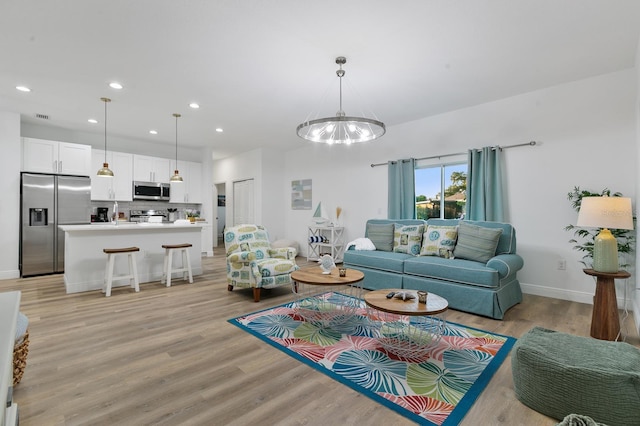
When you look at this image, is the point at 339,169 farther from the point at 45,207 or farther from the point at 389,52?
the point at 45,207

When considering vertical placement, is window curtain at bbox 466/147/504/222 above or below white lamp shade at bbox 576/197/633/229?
above

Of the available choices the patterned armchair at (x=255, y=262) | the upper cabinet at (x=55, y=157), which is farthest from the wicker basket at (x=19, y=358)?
the upper cabinet at (x=55, y=157)

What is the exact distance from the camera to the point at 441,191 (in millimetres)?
5184

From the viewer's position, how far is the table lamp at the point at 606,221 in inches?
103

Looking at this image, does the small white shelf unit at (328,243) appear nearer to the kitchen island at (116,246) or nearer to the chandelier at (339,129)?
the kitchen island at (116,246)

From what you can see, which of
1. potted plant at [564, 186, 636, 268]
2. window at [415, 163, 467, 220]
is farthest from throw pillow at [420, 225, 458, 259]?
potted plant at [564, 186, 636, 268]

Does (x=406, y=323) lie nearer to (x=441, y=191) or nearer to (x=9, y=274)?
(x=441, y=191)

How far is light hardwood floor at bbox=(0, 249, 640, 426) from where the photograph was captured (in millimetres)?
1744

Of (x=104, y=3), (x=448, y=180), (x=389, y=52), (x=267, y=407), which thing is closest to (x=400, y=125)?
(x=448, y=180)

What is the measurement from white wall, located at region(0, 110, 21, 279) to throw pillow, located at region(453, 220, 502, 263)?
708 cm

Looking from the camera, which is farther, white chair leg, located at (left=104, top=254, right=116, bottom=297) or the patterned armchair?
white chair leg, located at (left=104, top=254, right=116, bottom=297)

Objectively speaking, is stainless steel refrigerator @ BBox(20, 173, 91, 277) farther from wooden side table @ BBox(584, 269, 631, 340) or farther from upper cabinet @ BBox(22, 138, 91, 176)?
wooden side table @ BBox(584, 269, 631, 340)

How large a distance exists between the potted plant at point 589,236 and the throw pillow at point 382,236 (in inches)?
88.3

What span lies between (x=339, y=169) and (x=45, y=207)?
5547 millimetres
